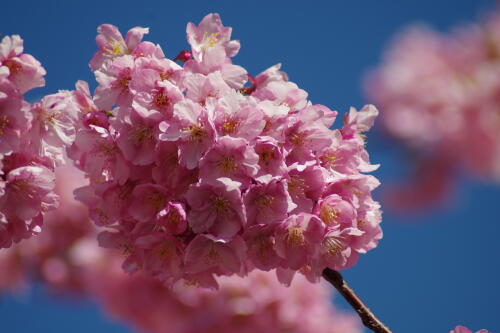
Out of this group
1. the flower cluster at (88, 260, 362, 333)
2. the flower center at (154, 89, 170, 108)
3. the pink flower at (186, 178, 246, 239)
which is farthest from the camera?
the flower cluster at (88, 260, 362, 333)

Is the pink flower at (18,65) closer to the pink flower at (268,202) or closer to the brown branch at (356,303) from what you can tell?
the pink flower at (268,202)

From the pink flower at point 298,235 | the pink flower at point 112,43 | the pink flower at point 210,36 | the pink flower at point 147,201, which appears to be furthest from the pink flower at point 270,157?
the pink flower at point 112,43

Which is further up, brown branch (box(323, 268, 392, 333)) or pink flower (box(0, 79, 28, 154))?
pink flower (box(0, 79, 28, 154))

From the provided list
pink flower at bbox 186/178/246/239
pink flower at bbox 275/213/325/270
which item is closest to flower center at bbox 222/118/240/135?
pink flower at bbox 186/178/246/239

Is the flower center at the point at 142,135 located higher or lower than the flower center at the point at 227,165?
higher

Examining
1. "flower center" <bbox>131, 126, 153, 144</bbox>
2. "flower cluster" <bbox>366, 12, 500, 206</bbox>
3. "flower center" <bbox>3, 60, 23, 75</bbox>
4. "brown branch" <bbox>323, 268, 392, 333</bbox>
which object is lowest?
"brown branch" <bbox>323, 268, 392, 333</bbox>

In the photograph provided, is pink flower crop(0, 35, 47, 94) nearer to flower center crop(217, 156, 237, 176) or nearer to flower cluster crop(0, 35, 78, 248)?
flower cluster crop(0, 35, 78, 248)

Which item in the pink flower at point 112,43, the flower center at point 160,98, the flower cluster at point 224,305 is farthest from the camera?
the flower cluster at point 224,305

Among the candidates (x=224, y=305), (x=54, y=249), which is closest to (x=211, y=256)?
(x=224, y=305)

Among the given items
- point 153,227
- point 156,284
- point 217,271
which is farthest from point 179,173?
point 156,284
